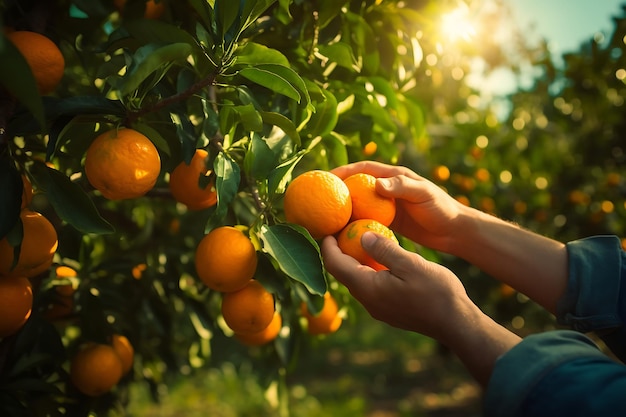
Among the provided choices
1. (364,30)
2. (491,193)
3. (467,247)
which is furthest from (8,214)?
Answer: (491,193)

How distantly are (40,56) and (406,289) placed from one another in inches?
30.4

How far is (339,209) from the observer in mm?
954

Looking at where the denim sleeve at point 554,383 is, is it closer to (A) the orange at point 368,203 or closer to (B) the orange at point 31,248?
(A) the orange at point 368,203

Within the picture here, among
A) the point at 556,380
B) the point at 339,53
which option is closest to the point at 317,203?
the point at 339,53

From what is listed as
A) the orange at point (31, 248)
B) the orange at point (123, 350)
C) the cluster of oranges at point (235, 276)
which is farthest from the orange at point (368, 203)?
the orange at point (123, 350)

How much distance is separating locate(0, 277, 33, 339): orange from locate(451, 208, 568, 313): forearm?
97 centimetres

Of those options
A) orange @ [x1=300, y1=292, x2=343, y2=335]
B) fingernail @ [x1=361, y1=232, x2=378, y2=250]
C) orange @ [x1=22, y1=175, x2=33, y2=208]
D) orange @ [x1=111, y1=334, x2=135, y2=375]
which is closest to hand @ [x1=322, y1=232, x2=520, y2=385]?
fingernail @ [x1=361, y1=232, x2=378, y2=250]

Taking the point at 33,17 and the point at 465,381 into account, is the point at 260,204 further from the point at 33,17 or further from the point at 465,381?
the point at 465,381

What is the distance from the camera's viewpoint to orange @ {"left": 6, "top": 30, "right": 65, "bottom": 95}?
925 mm

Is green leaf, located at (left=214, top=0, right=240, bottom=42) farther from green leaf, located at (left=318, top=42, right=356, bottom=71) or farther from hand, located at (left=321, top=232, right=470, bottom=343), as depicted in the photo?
hand, located at (left=321, top=232, right=470, bottom=343)

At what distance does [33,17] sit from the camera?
1.08m

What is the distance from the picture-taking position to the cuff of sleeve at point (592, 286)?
103 cm

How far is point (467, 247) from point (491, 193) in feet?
6.97

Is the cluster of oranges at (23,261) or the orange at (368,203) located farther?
the orange at (368,203)
